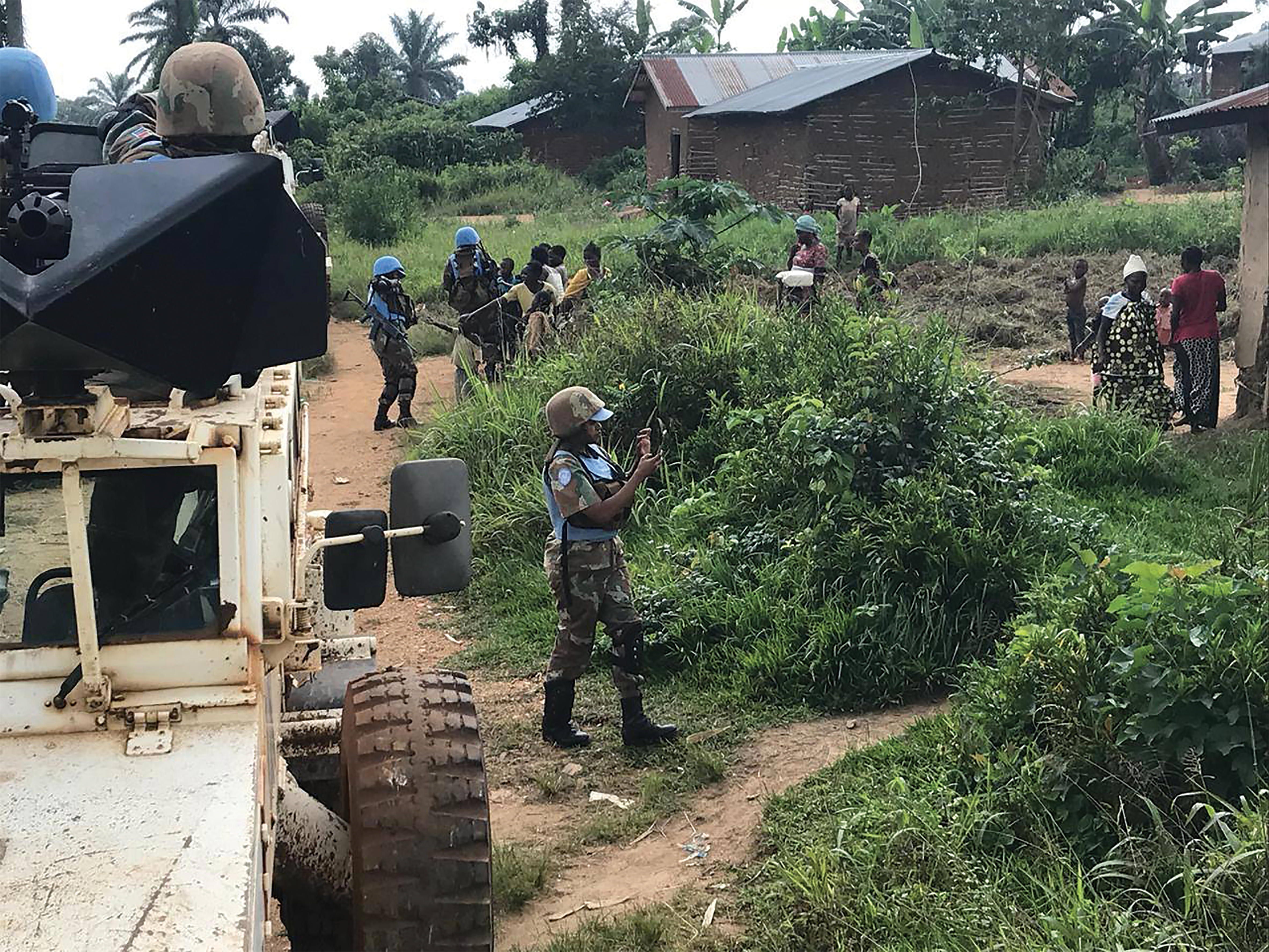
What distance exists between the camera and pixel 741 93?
2923cm

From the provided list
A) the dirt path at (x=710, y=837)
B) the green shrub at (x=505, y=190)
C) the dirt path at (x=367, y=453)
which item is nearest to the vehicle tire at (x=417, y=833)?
the dirt path at (x=710, y=837)

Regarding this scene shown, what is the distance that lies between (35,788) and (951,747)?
10.4 ft

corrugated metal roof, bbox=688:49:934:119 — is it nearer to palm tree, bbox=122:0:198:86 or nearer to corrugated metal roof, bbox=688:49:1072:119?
corrugated metal roof, bbox=688:49:1072:119

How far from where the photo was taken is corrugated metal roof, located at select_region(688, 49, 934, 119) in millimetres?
23422

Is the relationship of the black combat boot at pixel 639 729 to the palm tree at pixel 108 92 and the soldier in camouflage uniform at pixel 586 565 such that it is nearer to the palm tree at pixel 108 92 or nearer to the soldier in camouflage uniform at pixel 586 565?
the soldier in camouflage uniform at pixel 586 565

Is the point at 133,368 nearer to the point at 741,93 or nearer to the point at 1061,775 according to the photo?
the point at 1061,775

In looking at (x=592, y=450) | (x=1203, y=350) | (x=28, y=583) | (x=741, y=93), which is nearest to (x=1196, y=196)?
(x=741, y=93)

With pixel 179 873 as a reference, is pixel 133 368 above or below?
above

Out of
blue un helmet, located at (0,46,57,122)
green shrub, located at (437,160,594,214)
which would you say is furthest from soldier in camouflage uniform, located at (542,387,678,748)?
green shrub, located at (437,160,594,214)

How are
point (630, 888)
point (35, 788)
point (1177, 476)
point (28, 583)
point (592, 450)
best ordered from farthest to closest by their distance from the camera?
point (1177, 476), point (592, 450), point (630, 888), point (28, 583), point (35, 788)

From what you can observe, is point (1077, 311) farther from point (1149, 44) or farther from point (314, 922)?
point (1149, 44)

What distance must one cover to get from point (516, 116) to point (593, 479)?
3351 cm

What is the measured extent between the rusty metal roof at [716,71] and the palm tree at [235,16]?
22545 mm

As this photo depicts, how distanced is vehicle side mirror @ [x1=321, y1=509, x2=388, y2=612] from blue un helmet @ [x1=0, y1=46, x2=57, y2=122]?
256 centimetres
